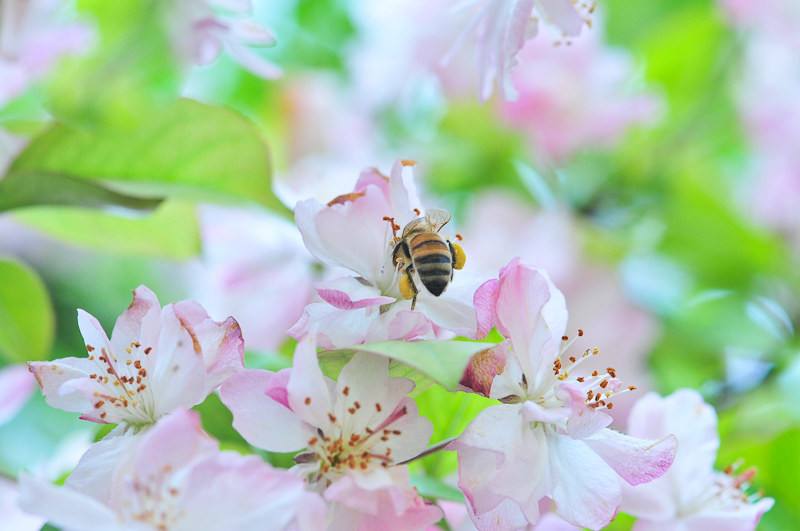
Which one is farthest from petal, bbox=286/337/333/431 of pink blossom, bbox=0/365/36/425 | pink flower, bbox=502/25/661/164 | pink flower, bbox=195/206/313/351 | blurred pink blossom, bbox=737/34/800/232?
blurred pink blossom, bbox=737/34/800/232

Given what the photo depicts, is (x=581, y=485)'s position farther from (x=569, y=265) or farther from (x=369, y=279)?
(x=569, y=265)

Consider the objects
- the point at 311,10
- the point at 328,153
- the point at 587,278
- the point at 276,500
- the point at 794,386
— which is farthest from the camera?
the point at 311,10

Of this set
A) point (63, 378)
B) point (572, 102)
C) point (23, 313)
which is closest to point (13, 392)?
point (23, 313)

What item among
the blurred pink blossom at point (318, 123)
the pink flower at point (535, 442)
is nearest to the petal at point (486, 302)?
the pink flower at point (535, 442)

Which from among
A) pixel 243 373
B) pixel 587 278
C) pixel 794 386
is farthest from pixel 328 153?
pixel 243 373

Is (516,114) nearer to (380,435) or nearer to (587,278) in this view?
(587,278)

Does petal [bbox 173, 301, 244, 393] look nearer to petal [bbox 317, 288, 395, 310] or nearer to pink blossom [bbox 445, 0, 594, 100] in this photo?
petal [bbox 317, 288, 395, 310]
